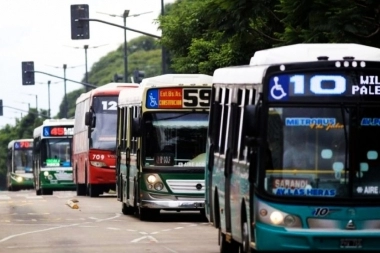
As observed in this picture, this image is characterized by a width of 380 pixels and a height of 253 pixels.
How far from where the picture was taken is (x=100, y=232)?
86.9 feet

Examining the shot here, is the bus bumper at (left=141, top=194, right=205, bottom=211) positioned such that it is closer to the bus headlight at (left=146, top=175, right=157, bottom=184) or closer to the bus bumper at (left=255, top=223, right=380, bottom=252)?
the bus headlight at (left=146, top=175, right=157, bottom=184)

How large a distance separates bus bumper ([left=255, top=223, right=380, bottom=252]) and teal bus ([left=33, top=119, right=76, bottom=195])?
4212cm

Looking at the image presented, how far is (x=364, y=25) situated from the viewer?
23.2m

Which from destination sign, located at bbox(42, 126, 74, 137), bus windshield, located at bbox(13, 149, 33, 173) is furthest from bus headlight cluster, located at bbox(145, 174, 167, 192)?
bus windshield, located at bbox(13, 149, 33, 173)

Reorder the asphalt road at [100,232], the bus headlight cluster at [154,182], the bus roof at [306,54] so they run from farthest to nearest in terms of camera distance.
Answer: the bus headlight cluster at [154,182] → the asphalt road at [100,232] → the bus roof at [306,54]

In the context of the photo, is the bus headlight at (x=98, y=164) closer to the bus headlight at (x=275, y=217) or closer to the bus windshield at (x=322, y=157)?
the bus windshield at (x=322, y=157)

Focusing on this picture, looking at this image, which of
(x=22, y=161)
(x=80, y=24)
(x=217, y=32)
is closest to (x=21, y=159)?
(x=22, y=161)

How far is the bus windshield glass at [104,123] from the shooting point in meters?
45.8

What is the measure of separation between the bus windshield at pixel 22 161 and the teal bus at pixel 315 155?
64821 mm

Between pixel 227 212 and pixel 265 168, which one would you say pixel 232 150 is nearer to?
pixel 227 212

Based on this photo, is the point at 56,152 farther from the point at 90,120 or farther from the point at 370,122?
the point at 370,122

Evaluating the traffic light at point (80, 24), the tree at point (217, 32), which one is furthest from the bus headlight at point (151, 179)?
the traffic light at point (80, 24)

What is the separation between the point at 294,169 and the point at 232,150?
2.25 metres

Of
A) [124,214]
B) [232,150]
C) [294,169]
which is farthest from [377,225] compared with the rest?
[124,214]
